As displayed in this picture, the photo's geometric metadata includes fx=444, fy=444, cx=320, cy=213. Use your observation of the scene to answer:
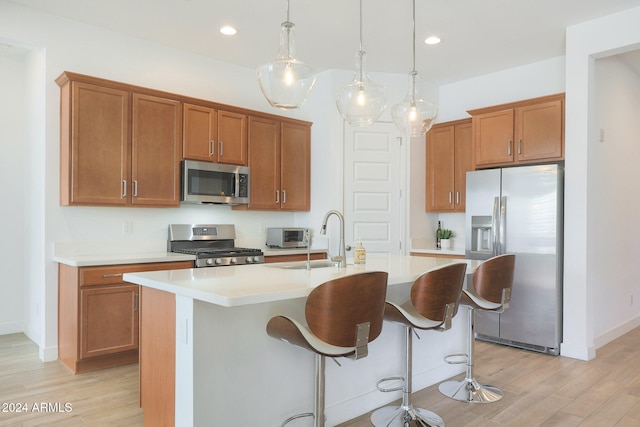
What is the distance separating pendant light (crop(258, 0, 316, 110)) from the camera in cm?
242

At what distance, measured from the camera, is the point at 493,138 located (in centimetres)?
462

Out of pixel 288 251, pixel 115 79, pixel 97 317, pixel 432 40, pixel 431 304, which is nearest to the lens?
pixel 431 304

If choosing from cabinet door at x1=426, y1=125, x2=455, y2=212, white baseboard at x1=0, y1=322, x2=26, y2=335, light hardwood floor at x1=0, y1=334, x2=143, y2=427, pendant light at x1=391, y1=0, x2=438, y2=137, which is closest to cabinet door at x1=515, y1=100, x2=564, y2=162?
cabinet door at x1=426, y1=125, x2=455, y2=212

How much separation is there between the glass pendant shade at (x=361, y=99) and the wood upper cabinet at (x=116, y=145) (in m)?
1.96

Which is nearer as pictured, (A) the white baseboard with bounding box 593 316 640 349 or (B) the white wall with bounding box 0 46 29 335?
(A) the white baseboard with bounding box 593 316 640 349

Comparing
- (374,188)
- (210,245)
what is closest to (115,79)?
(210,245)

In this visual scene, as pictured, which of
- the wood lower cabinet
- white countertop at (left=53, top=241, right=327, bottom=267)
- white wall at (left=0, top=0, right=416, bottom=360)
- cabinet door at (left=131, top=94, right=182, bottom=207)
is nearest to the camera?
the wood lower cabinet

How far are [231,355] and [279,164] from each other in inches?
126

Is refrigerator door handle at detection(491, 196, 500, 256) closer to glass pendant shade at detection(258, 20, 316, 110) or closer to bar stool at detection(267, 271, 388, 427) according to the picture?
glass pendant shade at detection(258, 20, 316, 110)

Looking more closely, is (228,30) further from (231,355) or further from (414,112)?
(231,355)

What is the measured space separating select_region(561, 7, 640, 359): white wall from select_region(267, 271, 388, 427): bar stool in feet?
9.03

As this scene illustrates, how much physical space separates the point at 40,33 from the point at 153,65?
3.16 ft

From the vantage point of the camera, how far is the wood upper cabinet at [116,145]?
363 centimetres

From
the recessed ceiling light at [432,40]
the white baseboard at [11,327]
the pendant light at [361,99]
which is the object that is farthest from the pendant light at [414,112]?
the white baseboard at [11,327]
